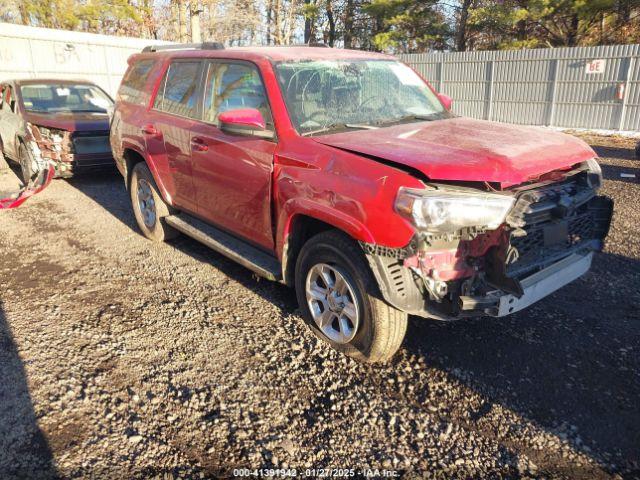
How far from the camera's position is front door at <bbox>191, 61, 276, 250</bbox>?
3740 millimetres

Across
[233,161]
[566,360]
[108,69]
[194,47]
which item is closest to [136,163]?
[194,47]

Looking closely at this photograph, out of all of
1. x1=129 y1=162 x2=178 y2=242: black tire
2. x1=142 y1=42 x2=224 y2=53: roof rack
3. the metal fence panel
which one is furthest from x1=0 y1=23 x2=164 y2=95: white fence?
x1=129 y1=162 x2=178 y2=242: black tire

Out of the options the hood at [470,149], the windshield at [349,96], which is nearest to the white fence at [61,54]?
the windshield at [349,96]

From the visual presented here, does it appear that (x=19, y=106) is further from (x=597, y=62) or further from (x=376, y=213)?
(x=597, y=62)

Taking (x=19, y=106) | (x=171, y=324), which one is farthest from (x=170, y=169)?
(x=19, y=106)

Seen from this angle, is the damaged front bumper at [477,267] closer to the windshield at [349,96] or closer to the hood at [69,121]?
the windshield at [349,96]

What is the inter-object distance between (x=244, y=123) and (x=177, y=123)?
57.9 inches

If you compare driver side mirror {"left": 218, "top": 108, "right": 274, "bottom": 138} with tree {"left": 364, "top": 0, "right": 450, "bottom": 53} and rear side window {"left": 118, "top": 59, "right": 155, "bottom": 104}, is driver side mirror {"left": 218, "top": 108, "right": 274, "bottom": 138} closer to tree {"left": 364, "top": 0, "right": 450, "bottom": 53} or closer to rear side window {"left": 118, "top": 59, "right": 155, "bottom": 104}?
rear side window {"left": 118, "top": 59, "right": 155, "bottom": 104}

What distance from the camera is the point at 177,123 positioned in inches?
186

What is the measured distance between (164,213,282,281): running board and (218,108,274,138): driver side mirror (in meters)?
0.98

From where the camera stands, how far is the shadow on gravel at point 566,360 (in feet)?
9.14

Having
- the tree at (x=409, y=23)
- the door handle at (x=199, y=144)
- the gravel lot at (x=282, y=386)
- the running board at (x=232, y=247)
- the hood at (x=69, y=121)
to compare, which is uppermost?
the tree at (x=409, y=23)

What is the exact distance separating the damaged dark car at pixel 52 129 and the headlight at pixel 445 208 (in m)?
7.28

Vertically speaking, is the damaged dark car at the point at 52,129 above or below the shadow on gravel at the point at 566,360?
above
